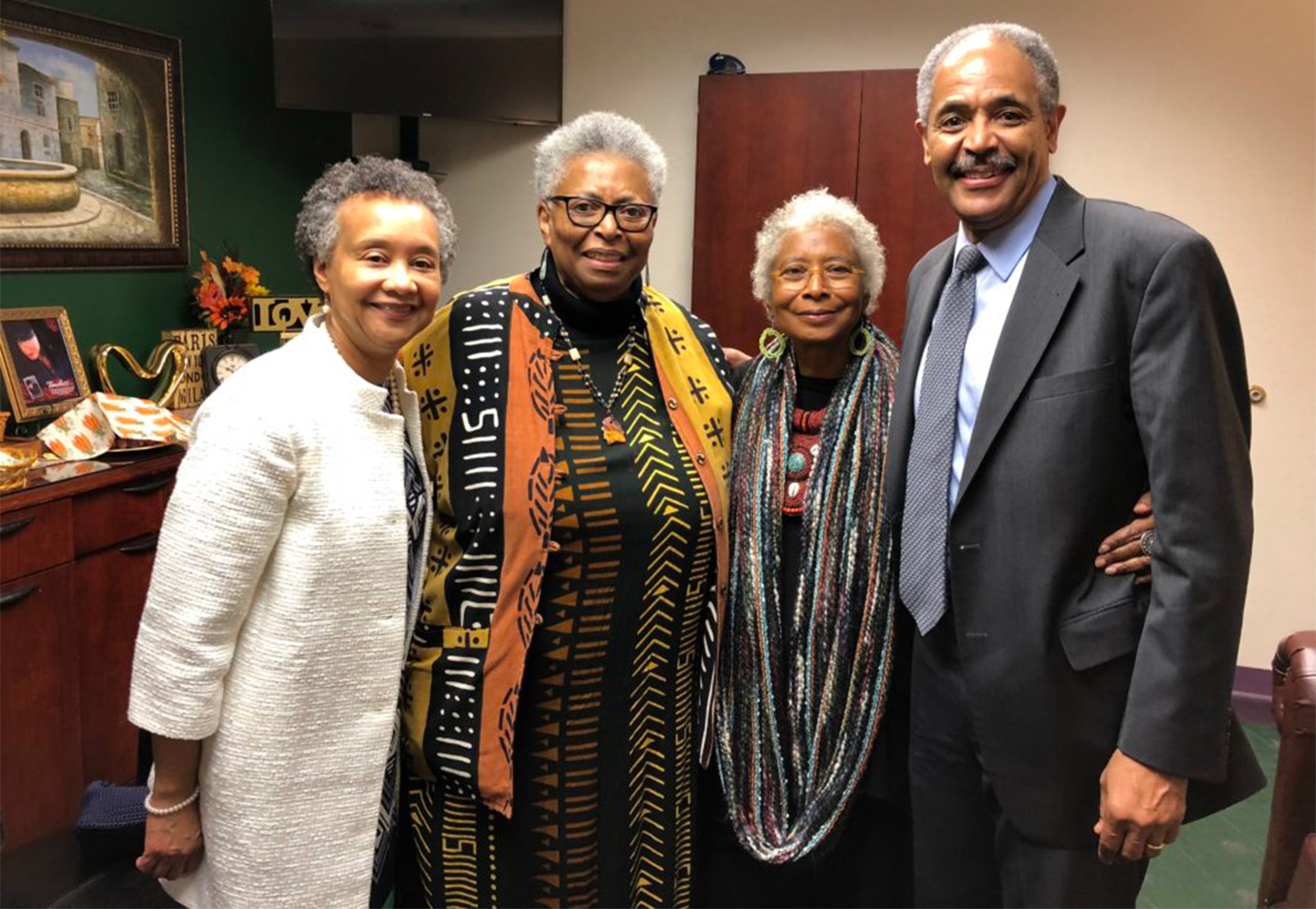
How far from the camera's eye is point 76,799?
2.54 m

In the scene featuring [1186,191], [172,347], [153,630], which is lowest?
[153,630]

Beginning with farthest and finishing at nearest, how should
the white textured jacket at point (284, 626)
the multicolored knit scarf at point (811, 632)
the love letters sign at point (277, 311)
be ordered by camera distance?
the love letters sign at point (277, 311), the multicolored knit scarf at point (811, 632), the white textured jacket at point (284, 626)

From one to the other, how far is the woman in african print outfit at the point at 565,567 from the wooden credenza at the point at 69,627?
4.31 feet

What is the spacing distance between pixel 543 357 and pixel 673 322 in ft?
1.04

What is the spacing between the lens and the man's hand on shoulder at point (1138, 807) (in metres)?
1.26

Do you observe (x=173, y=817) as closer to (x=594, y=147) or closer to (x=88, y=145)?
(x=594, y=147)

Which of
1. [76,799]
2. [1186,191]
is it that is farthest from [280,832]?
[1186,191]

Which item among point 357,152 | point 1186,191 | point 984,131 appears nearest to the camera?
point 984,131

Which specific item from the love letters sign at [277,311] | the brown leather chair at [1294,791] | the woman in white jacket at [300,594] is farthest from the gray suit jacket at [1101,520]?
the love letters sign at [277,311]

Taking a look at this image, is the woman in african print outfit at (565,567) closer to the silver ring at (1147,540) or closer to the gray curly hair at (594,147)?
the gray curly hair at (594,147)

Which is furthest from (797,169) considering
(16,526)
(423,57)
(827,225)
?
(16,526)

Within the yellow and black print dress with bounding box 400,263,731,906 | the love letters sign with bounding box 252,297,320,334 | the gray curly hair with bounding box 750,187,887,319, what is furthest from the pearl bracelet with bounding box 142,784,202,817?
the love letters sign with bounding box 252,297,320,334

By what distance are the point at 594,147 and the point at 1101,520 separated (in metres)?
0.97

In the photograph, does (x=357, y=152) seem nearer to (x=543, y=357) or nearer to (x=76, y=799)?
(x=76, y=799)
